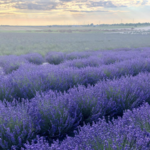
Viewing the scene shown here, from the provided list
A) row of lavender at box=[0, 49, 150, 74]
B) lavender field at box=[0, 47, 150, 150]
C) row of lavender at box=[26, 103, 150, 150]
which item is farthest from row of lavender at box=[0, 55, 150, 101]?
row of lavender at box=[26, 103, 150, 150]

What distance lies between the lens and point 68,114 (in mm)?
2186

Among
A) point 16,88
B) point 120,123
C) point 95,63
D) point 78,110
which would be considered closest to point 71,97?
point 78,110

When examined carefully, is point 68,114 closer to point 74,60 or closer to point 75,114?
point 75,114

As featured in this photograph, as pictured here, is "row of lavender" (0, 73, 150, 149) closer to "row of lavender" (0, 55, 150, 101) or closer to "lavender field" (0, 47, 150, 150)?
"lavender field" (0, 47, 150, 150)

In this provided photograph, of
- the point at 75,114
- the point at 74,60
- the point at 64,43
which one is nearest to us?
the point at 75,114

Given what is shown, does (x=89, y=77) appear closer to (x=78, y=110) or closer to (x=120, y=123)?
(x=78, y=110)

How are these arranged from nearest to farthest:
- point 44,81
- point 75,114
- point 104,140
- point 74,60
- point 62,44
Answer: point 104,140
point 75,114
point 44,81
point 74,60
point 62,44

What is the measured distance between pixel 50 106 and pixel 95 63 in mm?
3605

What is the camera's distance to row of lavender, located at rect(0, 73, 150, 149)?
1.53m

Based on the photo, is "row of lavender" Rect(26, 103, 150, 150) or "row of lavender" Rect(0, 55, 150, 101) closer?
"row of lavender" Rect(26, 103, 150, 150)

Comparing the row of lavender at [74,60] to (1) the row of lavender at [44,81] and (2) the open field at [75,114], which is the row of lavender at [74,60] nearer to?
(1) the row of lavender at [44,81]

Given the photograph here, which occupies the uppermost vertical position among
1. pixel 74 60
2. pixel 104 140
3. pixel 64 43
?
pixel 104 140

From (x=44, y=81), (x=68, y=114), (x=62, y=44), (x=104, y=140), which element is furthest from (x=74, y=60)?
(x=62, y=44)

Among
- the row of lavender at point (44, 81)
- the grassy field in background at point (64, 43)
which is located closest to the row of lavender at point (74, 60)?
the row of lavender at point (44, 81)
